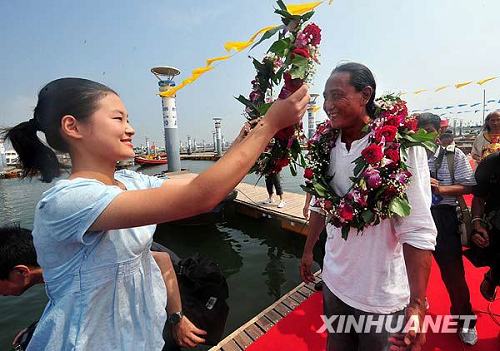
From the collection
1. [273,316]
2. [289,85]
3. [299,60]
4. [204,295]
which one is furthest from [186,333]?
[273,316]

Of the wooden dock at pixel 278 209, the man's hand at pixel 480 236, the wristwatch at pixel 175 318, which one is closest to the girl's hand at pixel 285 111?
the wristwatch at pixel 175 318

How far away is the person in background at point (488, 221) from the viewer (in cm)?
225

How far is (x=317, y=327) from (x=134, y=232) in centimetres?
286

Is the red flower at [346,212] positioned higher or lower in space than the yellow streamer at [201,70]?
lower

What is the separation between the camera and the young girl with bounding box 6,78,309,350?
2.67 ft

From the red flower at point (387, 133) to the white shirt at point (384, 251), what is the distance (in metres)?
0.09

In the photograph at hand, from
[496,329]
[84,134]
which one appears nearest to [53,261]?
[84,134]

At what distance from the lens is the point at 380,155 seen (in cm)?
146

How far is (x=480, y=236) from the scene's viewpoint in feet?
7.63

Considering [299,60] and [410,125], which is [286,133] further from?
[410,125]

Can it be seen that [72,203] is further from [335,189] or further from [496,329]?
[496,329]

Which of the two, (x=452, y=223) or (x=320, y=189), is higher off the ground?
(x=320, y=189)

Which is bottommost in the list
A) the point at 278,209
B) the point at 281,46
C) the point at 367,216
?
the point at 278,209

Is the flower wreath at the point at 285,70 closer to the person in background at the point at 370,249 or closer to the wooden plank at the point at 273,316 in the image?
the person in background at the point at 370,249
